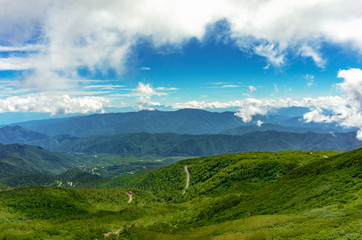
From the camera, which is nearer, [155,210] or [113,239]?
[113,239]

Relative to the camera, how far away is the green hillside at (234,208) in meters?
31.6

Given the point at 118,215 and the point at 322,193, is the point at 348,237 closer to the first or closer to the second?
the point at 322,193

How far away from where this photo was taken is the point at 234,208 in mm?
62531

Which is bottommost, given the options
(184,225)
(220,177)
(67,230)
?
(184,225)

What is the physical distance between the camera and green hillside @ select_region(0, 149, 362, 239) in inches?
1243

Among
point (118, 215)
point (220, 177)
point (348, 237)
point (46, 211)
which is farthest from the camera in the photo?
point (220, 177)

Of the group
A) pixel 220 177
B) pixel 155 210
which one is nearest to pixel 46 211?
pixel 155 210

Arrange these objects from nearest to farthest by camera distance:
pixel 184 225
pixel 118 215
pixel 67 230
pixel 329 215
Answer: pixel 329 215 < pixel 184 225 < pixel 67 230 < pixel 118 215

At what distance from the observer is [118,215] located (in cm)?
9906

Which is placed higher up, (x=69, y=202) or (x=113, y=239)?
(x=69, y=202)

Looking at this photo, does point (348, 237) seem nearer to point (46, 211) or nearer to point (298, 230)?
point (298, 230)

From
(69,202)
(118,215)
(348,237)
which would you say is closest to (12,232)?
(118,215)

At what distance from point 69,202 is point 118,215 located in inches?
2002

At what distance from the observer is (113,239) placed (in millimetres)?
64312
